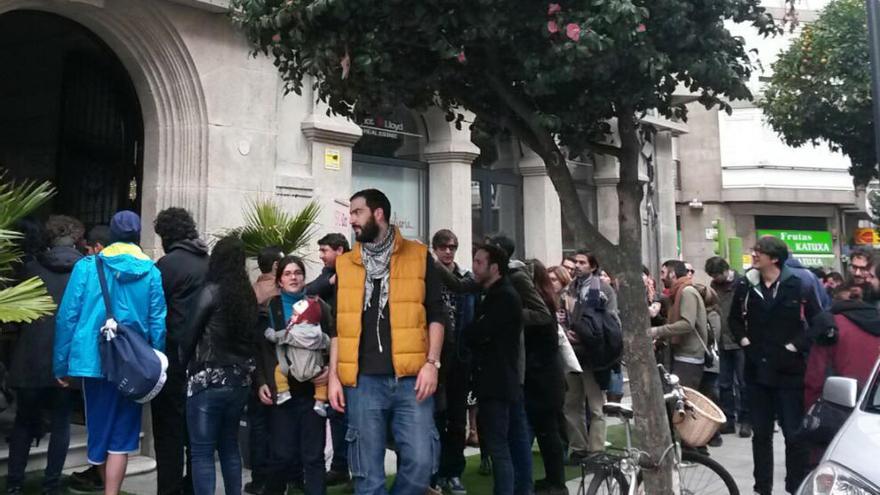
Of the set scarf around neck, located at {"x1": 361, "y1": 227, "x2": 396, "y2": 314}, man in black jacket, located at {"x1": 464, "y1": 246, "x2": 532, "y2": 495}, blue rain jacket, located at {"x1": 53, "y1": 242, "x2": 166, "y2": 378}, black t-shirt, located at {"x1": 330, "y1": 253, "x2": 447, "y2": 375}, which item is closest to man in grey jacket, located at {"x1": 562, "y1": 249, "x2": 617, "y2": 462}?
man in black jacket, located at {"x1": 464, "y1": 246, "x2": 532, "y2": 495}

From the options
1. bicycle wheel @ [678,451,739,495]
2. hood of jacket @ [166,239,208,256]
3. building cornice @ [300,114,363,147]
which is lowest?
bicycle wheel @ [678,451,739,495]

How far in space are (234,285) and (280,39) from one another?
1544 mm

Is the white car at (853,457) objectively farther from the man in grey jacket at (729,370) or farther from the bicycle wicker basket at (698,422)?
the man in grey jacket at (729,370)

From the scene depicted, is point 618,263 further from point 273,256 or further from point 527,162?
point 527,162

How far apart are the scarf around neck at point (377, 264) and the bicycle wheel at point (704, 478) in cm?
228

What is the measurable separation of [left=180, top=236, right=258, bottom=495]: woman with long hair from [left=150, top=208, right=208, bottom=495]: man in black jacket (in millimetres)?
448

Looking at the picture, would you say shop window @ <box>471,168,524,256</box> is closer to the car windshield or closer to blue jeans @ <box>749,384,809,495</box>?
blue jeans @ <box>749,384,809,495</box>

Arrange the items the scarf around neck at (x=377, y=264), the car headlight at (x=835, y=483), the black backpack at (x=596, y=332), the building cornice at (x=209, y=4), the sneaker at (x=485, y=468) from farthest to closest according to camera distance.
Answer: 1. the building cornice at (x=209, y=4)
2. the black backpack at (x=596, y=332)
3. the sneaker at (x=485, y=468)
4. the scarf around neck at (x=377, y=264)
5. the car headlight at (x=835, y=483)

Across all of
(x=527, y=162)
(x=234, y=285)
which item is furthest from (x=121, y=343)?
(x=527, y=162)

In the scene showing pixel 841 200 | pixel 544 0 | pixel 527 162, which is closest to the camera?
pixel 544 0

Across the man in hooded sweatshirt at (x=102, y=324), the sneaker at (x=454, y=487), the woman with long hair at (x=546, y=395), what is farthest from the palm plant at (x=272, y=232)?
the sneaker at (x=454, y=487)

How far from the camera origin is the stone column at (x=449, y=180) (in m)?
11.2

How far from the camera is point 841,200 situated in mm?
28031

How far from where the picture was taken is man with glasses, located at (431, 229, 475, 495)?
624 cm
